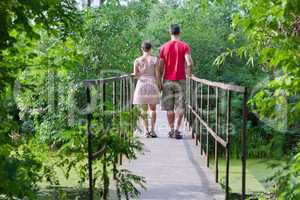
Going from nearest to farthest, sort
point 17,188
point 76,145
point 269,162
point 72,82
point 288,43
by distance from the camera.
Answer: point 17,188 < point 288,43 < point 269,162 < point 76,145 < point 72,82

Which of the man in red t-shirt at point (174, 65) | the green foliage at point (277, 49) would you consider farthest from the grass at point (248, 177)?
the green foliage at point (277, 49)

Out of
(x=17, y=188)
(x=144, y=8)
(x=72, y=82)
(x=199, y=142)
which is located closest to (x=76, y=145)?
(x=17, y=188)

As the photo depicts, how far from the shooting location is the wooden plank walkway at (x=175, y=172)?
4602 mm

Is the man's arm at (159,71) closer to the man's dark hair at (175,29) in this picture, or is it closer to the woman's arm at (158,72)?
the woman's arm at (158,72)

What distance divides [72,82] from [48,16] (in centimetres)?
600

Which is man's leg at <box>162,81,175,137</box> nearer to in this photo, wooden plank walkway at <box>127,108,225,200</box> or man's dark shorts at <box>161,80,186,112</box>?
man's dark shorts at <box>161,80,186,112</box>

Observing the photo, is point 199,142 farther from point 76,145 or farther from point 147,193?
point 76,145

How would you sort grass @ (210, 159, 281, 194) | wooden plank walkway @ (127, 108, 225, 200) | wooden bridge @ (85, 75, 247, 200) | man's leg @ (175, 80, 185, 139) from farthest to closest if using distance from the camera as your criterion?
man's leg @ (175, 80, 185, 139) < grass @ (210, 159, 281, 194) < wooden plank walkway @ (127, 108, 225, 200) < wooden bridge @ (85, 75, 247, 200)

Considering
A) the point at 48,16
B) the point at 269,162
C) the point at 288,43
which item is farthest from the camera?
the point at 269,162

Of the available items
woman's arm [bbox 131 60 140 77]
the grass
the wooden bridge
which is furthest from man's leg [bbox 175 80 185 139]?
the grass

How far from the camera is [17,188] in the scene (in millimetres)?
2277

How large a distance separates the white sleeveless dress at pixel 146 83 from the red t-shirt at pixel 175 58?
170 mm

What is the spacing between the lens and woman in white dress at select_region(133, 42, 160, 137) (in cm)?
730

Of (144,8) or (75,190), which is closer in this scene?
(75,190)
